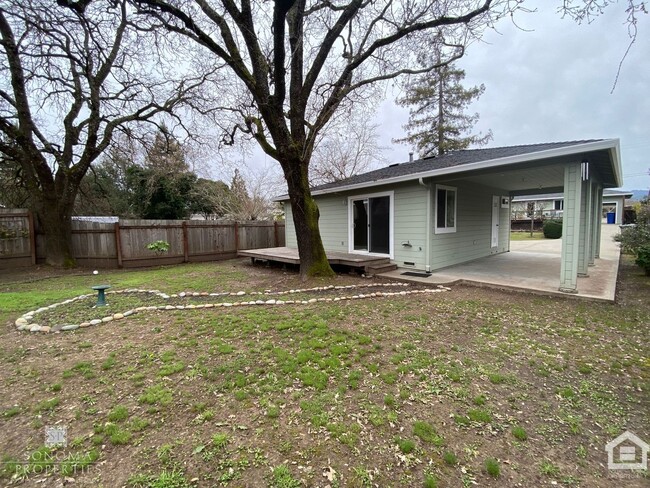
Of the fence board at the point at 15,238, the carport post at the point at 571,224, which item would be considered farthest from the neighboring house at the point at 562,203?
the fence board at the point at 15,238

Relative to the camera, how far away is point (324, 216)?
32.1 ft

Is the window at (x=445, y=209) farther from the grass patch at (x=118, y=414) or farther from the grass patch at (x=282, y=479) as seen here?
the grass patch at (x=118, y=414)

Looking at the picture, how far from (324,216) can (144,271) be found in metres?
5.88

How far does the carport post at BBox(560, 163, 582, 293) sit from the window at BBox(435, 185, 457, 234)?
2.53m

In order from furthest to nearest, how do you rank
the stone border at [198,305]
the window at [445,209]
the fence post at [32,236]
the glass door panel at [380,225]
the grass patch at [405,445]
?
the fence post at [32,236]
the glass door panel at [380,225]
the window at [445,209]
the stone border at [198,305]
the grass patch at [405,445]

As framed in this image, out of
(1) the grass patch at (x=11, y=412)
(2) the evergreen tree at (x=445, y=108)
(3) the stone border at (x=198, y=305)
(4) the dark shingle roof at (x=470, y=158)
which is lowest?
(1) the grass patch at (x=11, y=412)

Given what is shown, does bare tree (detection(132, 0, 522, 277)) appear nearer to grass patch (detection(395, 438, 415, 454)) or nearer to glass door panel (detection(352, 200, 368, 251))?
glass door panel (detection(352, 200, 368, 251))

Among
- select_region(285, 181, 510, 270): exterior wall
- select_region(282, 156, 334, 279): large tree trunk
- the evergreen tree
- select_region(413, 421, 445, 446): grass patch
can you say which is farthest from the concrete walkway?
the evergreen tree

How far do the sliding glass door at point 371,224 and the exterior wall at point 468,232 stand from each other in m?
1.32

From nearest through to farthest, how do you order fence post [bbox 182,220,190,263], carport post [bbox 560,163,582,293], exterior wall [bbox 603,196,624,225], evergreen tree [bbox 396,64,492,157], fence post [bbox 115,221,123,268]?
carport post [bbox 560,163,582,293] → fence post [bbox 115,221,123,268] → fence post [bbox 182,220,190,263] → evergreen tree [bbox 396,64,492,157] → exterior wall [bbox 603,196,624,225]

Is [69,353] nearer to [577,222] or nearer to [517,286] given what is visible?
[517,286]

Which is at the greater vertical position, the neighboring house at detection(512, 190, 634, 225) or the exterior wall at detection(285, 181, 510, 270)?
the neighboring house at detection(512, 190, 634, 225)

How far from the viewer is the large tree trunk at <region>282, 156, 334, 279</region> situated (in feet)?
20.5

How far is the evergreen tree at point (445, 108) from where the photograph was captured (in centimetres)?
1833
